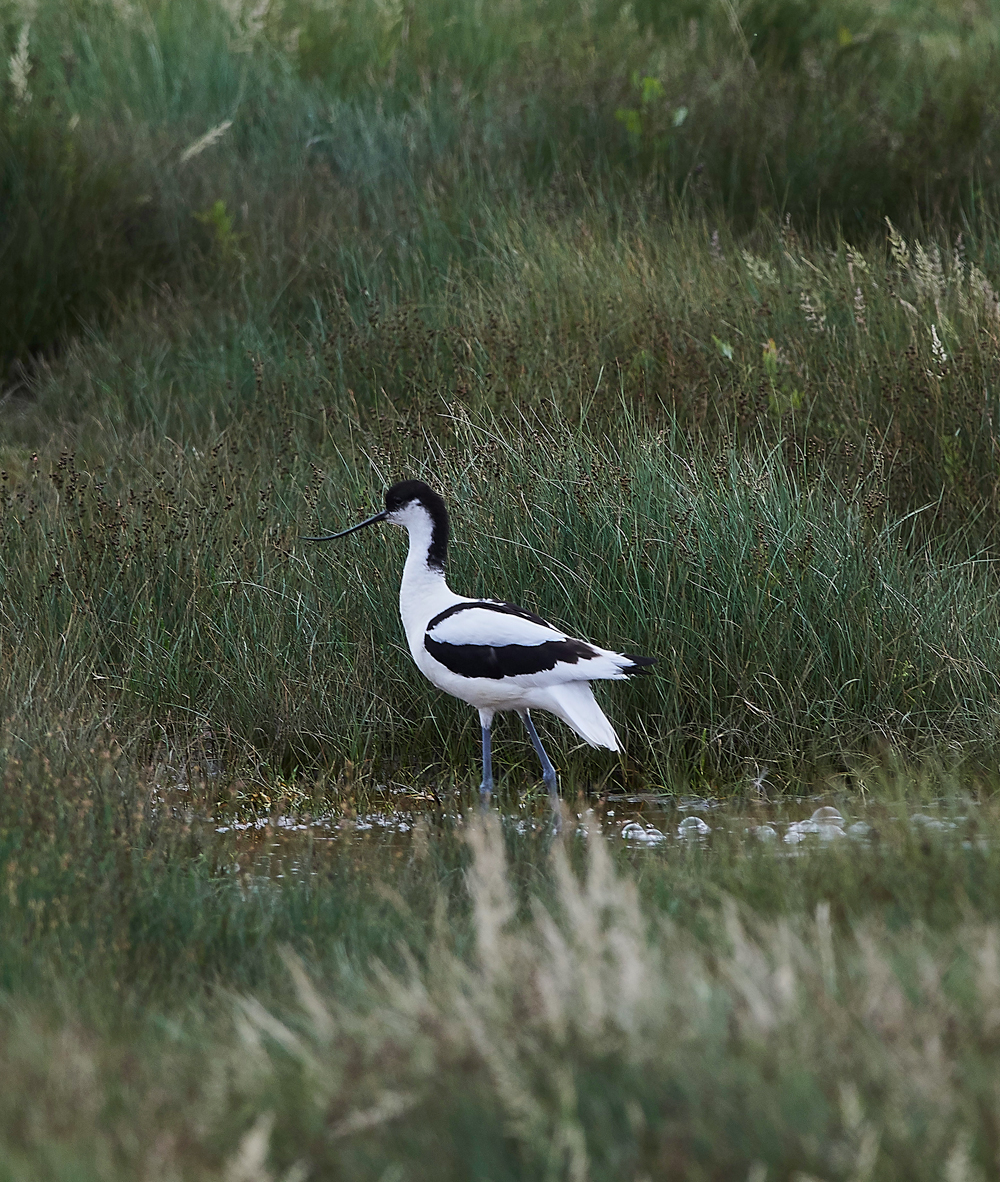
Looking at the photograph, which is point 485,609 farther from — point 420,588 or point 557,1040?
point 557,1040

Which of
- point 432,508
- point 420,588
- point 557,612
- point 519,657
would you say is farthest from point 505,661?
point 557,612

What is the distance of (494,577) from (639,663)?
→ 3.93ft

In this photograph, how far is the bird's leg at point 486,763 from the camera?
495cm

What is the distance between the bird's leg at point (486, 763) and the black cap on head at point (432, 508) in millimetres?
537

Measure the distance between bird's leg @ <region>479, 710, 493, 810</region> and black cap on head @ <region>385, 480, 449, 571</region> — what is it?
21.1 inches

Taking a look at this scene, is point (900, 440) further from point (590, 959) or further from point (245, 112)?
point (245, 112)

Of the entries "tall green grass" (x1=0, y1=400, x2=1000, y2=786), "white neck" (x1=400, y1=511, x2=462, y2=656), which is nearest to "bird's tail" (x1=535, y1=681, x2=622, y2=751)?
"white neck" (x1=400, y1=511, x2=462, y2=656)

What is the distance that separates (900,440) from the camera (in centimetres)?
670

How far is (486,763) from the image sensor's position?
5.09 m

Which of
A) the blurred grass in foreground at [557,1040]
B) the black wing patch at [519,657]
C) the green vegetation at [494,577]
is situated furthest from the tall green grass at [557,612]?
the blurred grass in foreground at [557,1040]

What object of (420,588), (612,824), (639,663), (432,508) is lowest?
(612,824)

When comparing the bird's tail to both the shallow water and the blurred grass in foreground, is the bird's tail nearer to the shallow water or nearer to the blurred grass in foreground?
the shallow water

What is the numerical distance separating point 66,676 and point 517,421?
2396 millimetres

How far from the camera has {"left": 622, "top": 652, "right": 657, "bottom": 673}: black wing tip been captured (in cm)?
478
